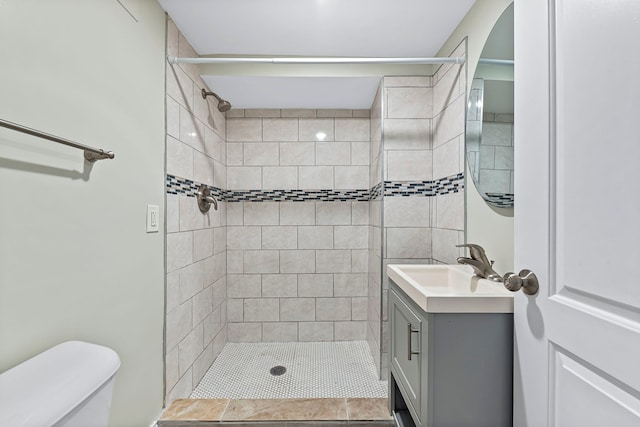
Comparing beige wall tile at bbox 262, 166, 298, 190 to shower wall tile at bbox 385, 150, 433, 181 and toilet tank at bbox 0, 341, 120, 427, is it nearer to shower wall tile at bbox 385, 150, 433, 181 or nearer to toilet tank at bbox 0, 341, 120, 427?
shower wall tile at bbox 385, 150, 433, 181

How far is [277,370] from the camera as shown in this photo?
7.41ft

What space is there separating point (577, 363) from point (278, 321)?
7.81 feet

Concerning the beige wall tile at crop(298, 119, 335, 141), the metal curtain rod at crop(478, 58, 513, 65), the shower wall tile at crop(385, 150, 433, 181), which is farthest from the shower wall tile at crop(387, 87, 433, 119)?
the beige wall tile at crop(298, 119, 335, 141)

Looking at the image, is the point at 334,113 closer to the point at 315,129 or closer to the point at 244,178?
the point at 315,129

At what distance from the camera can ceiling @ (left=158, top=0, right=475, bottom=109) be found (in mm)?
1621

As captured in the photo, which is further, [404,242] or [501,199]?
[404,242]

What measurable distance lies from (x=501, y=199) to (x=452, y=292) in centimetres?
52

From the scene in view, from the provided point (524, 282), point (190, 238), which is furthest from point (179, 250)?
point (524, 282)

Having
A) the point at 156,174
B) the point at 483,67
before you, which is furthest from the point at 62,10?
the point at 483,67

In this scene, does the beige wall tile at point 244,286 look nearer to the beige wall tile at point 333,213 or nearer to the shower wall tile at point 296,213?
the shower wall tile at point 296,213

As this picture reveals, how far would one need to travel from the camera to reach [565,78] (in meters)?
0.74

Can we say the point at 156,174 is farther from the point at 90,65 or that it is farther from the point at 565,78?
the point at 565,78

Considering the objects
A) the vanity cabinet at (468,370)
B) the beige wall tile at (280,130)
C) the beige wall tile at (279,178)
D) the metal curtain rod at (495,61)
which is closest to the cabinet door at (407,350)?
the vanity cabinet at (468,370)

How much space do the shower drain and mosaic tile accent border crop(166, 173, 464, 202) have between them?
4.54 feet
